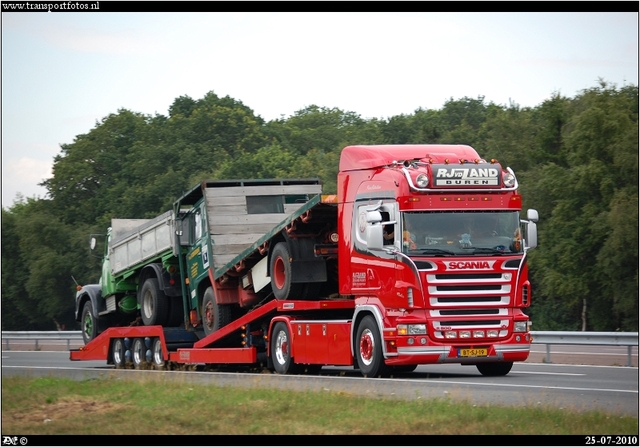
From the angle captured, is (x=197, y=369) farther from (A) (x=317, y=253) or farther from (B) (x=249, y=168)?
(B) (x=249, y=168)

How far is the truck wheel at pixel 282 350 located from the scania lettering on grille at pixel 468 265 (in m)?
4.02

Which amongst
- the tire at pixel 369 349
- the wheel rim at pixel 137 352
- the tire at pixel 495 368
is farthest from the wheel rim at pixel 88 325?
the tire at pixel 495 368

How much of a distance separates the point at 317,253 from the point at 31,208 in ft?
205

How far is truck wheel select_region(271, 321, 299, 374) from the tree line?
721 inches

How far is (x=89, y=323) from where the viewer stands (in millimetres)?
29141

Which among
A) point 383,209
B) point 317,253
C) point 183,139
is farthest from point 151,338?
point 183,139

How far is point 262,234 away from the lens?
23531 millimetres

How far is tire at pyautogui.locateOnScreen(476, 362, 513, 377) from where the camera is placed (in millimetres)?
19641

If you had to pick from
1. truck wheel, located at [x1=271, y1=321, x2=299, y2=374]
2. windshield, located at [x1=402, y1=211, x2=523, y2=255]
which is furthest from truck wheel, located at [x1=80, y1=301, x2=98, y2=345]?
windshield, located at [x1=402, y1=211, x2=523, y2=255]

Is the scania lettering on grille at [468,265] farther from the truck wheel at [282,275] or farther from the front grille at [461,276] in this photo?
the truck wheel at [282,275]

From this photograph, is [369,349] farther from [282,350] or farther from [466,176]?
[466,176]

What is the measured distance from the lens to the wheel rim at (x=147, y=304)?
26141 mm

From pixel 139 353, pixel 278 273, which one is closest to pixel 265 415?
pixel 278 273

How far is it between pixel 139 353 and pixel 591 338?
32.4ft
